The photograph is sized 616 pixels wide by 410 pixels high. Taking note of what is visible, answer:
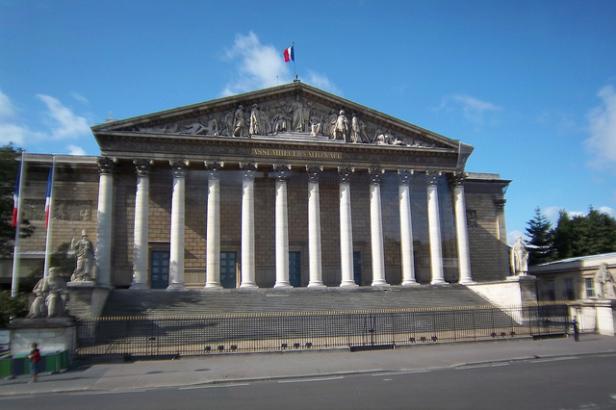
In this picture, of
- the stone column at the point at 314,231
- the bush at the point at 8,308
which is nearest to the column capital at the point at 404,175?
the stone column at the point at 314,231

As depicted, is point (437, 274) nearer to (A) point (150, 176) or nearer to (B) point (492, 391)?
(A) point (150, 176)

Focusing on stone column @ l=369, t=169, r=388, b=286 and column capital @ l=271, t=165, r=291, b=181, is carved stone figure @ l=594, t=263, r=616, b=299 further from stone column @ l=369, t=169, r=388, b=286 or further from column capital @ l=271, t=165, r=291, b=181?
column capital @ l=271, t=165, r=291, b=181

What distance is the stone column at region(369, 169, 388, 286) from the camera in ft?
107

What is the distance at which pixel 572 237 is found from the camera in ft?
176

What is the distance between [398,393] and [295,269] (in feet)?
78.6

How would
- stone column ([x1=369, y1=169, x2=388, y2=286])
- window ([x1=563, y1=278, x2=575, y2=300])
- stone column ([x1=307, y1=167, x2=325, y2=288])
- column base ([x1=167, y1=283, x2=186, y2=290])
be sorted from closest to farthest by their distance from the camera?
1. column base ([x1=167, y1=283, x2=186, y2=290])
2. stone column ([x1=307, y1=167, x2=325, y2=288])
3. stone column ([x1=369, y1=169, x2=388, y2=286])
4. window ([x1=563, y1=278, x2=575, y2=300])

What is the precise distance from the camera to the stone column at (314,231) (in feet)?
104

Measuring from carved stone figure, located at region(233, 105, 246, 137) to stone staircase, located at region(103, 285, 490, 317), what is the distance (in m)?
9.72

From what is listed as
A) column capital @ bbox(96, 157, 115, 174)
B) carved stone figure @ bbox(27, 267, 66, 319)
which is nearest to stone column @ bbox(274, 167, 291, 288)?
column capital @ bbox(96, 157, 115, 174)

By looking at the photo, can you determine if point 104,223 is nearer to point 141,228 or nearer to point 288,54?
point 141,228

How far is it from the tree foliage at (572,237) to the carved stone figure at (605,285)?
2794 centimetres

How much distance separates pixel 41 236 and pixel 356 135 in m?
21.8

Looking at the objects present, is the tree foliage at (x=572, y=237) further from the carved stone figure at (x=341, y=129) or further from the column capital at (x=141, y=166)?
the column capital at (x=141, y=166)

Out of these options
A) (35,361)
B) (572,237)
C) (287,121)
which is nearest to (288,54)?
(287,121)
